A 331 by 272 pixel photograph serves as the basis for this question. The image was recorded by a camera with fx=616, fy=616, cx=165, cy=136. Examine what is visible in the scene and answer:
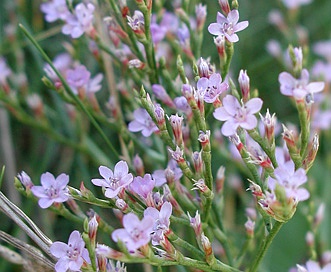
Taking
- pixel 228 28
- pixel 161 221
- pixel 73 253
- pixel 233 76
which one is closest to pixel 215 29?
pixel 228 28

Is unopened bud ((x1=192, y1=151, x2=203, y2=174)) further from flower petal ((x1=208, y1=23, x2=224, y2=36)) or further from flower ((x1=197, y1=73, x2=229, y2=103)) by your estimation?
flower petal ((x1=208, y1=23, x2=224, y2=36))

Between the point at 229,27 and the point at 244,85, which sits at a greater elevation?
the point at 229,27

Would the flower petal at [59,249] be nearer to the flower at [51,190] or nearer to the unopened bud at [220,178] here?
the flower at [51,190]

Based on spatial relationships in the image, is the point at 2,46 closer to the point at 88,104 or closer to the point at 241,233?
the point at 88,104

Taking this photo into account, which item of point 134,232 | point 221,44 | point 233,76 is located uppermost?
point 221,44

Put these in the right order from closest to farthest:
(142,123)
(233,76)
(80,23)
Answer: (142,123) < (80,23) < (233,76)

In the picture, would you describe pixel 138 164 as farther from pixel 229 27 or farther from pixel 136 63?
pixel 229 27

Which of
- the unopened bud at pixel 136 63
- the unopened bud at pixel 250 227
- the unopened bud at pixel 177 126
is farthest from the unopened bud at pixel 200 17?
the unopened bud at pixel 250 227
